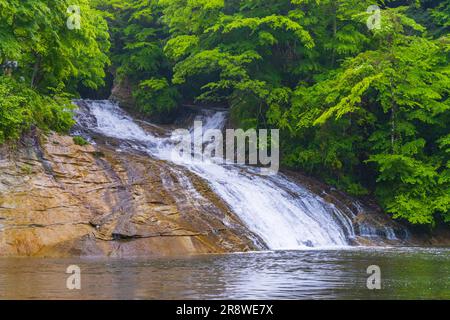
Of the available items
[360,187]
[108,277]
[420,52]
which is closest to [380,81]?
[420,52]

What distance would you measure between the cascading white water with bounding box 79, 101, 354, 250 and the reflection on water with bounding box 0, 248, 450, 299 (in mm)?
3165

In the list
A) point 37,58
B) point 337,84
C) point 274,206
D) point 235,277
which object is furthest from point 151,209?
point 337,84

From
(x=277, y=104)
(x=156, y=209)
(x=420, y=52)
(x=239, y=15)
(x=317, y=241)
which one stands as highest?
(x=239, y=15)

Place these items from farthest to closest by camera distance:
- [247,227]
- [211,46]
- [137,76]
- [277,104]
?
[137,76], [211,46], [277,104], [247,227]

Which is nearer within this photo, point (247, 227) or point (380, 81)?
point (247, 227)

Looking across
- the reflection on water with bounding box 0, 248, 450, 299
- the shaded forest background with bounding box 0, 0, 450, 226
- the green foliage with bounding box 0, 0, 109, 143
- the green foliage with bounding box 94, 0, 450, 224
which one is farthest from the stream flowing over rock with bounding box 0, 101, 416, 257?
the green foliage with bounding box 94, 0, 450, 224

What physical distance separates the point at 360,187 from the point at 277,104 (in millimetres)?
4911

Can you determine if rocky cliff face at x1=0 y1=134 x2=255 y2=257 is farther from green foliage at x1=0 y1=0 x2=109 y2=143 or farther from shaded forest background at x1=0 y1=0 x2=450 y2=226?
shaded forest background at x1=0 y1=0 x2=450 y2=226

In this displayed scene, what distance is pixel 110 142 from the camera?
23625 mm

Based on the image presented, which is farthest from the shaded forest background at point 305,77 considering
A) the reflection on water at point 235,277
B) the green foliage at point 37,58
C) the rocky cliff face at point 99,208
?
the reflection on water at point 235,277

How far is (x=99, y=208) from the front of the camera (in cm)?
1684

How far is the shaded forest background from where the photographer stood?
19.6m

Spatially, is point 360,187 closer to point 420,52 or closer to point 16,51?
point 420,52

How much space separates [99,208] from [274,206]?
5685 mm
